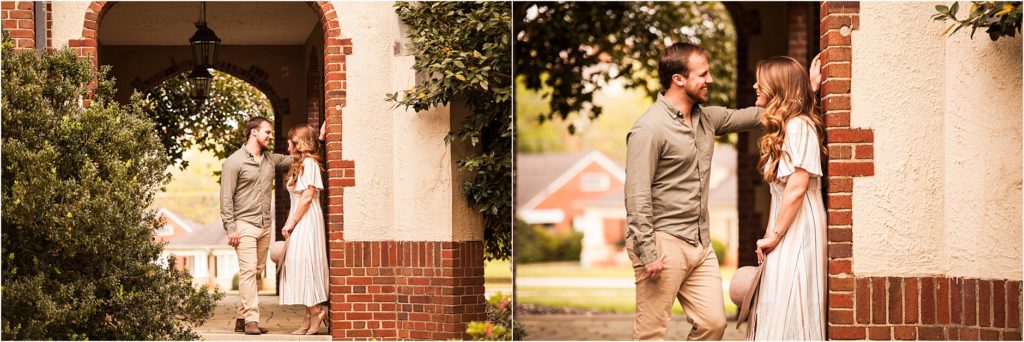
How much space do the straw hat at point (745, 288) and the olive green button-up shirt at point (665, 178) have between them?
0.39 metres

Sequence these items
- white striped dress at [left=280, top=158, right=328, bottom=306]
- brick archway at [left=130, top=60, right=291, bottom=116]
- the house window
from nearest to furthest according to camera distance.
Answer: white striped dress at [left=280, top=158, right=328, bottom=306] < brick archway at [left=130, top=60, right=291, bottom=116] < the house window

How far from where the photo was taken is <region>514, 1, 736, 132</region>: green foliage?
1220cm

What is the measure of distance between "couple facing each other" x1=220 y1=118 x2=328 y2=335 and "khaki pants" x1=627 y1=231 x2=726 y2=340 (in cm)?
376

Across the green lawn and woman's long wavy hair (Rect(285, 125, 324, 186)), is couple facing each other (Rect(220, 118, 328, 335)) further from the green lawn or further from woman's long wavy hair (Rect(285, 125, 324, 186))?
the green lawn

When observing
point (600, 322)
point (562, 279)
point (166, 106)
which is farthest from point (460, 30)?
point (562, 279)

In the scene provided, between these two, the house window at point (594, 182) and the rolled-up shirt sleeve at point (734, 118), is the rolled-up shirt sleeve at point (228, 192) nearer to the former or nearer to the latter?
the rolled-up shirt sleeve at point (734, 118)

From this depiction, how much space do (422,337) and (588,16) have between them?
18.4 ft

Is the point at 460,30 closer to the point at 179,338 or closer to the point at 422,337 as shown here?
the point at 422,337

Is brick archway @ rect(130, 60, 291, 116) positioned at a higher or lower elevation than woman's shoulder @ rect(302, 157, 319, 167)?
higher

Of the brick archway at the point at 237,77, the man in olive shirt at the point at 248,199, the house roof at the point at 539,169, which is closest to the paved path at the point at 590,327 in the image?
the man in olive shirt at the point at 248,199

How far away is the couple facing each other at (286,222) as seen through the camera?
8438 millimetres

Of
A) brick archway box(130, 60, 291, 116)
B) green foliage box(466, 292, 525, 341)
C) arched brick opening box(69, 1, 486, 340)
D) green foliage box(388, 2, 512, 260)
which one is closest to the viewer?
green foliage box(466, 292, 525, 341)

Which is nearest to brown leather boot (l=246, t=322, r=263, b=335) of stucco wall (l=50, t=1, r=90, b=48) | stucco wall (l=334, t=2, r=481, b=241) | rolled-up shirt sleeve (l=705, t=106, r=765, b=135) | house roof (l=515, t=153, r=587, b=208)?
stucco wall (l=334, t=2, r=481, b=241)

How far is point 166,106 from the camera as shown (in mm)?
15211
